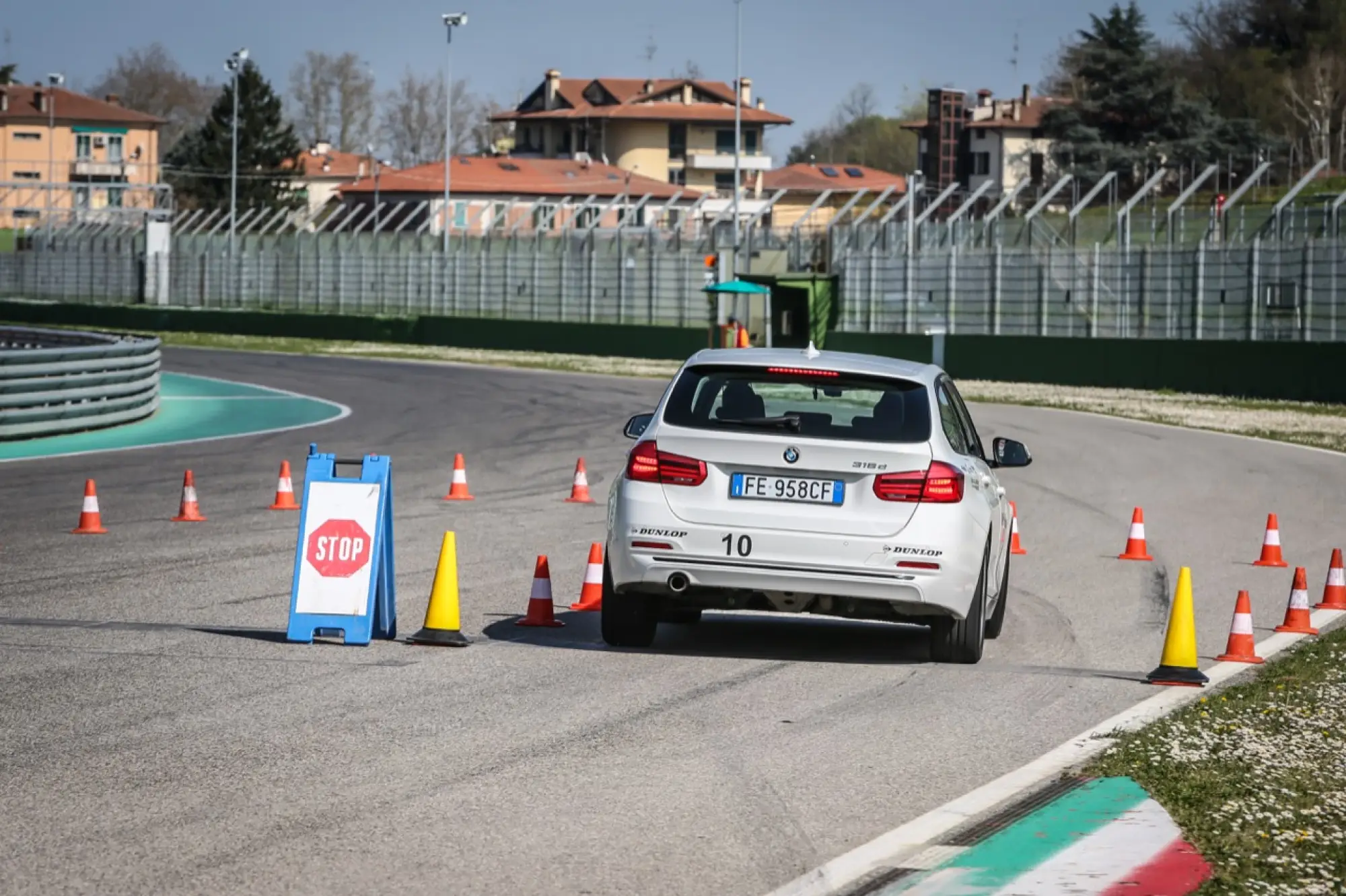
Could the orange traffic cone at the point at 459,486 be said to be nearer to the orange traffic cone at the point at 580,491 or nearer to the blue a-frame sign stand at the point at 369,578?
the orange traffic cone at the point at 580,491

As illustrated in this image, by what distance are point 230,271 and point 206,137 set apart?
49.8m

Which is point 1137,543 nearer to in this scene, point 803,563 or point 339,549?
point 803,563

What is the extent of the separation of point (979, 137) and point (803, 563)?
117233 mm

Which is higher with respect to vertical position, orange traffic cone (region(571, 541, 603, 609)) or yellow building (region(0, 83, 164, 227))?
yellow building (region(0, 83, 164, 227))

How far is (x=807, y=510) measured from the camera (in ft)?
32.1

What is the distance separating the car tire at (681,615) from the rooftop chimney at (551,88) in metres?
127

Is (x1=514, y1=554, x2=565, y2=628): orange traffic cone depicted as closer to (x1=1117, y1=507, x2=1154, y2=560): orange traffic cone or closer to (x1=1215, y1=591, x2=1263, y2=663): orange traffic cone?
(x1=1215, y1=591, x2=1263, y2=663): orange traffic cone

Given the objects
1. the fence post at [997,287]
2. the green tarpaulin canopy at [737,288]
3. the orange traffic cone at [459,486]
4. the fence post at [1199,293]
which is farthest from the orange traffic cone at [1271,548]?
the green tarpaulin canopy at [737,288]

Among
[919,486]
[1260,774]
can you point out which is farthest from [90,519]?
[1260,774]

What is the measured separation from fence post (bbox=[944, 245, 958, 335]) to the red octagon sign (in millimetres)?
38473

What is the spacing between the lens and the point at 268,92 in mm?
122562

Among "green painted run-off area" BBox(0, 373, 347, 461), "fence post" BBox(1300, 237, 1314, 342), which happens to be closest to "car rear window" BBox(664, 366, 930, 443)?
"green painted run-off area" BBox(0, 373, 347, 461)

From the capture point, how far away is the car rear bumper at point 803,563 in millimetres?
9734

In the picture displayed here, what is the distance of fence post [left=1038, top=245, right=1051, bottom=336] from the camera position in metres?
45.3
